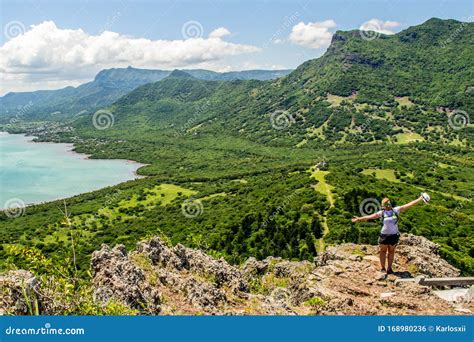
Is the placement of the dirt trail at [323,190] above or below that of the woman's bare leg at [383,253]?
below

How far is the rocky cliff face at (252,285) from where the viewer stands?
1319 centimetres

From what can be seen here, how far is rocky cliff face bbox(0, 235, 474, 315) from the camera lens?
1319 centimetres

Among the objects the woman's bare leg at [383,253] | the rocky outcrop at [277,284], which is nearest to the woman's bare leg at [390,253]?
the woman's bare leg at [383,253]

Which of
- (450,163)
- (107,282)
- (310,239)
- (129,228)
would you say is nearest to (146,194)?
(129,228)

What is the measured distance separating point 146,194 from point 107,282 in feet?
404

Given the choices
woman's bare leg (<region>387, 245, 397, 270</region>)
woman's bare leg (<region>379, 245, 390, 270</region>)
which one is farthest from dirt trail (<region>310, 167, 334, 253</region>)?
woman's bare leg (<region>387, 245, 397, 270</region>)

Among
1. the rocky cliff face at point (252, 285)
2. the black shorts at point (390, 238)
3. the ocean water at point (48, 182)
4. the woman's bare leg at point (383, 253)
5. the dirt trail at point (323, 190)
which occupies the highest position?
the black shorts at point (390, 238)

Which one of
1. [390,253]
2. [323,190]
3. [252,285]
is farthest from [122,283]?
[323,190]

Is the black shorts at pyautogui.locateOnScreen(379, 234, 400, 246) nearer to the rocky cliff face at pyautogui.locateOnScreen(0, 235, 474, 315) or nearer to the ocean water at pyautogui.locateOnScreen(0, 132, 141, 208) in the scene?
the rocky cliff face at pyautogui.locateOnScreen(0, 235, 474, 315)

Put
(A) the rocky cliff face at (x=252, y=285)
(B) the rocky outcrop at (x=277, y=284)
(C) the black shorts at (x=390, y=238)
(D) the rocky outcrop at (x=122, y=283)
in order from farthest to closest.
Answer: (C) the black shorts at (x=390, y=238) < (D) the rocky outcrop at (x=122, y=283) < (B) the rocky outcrop at (x=277, y=284) < (A) the rocky cliff face at (x=252, y=285)

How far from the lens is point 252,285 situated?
65.6 feet

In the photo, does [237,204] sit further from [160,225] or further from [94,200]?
[94,200]

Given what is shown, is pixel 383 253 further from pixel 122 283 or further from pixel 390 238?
pixel 122 283

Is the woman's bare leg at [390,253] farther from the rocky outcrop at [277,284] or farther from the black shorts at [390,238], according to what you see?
the rocky outcrop at [277,284]
